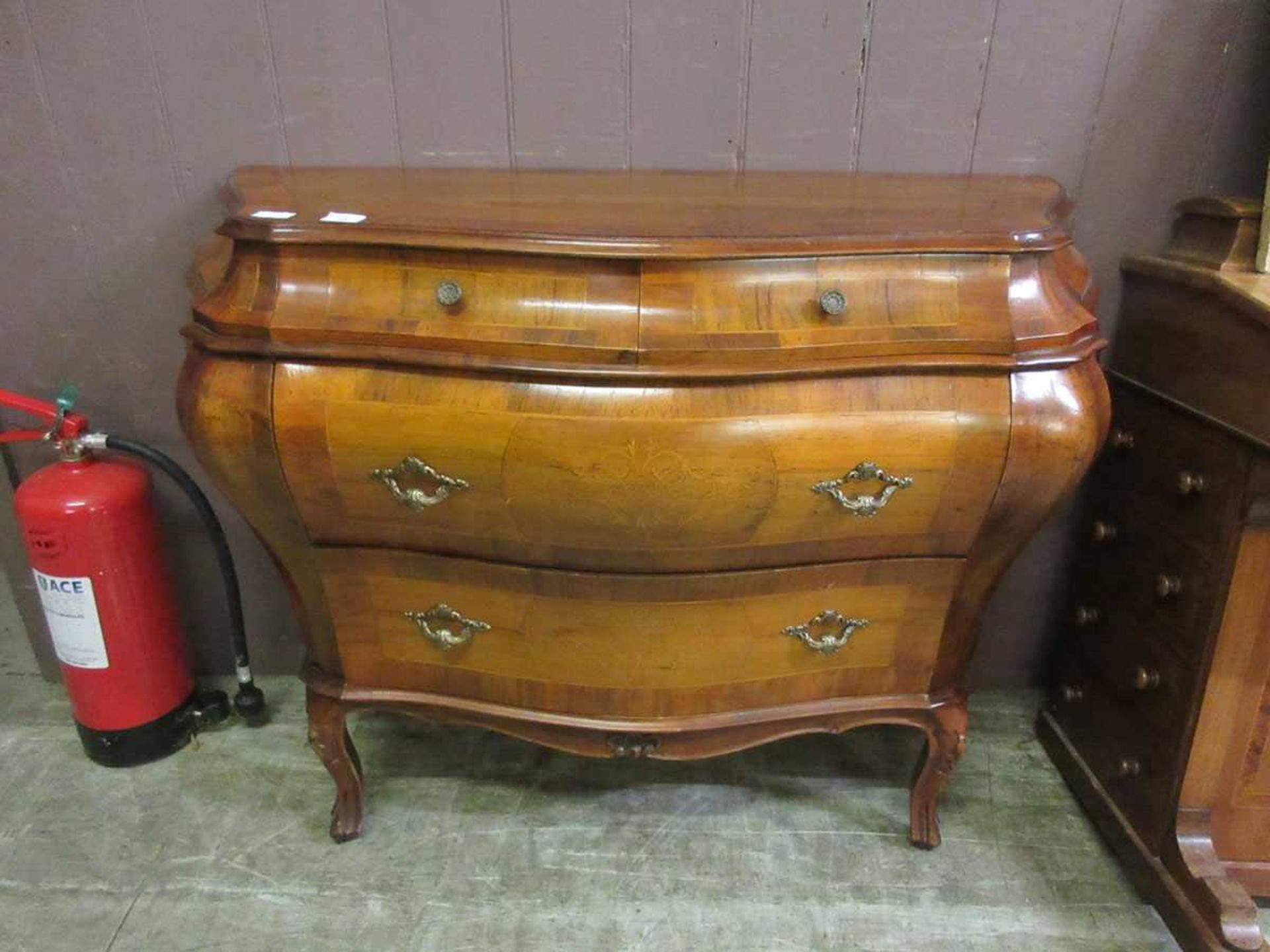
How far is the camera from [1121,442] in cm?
140

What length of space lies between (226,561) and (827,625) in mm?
1091

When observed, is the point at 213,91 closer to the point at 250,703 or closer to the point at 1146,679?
the point at 250,703

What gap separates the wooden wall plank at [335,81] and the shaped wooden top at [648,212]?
A: 0.22 ft

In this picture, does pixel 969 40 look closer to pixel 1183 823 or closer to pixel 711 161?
pixel 711 161

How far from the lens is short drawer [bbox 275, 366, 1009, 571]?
3.20ft

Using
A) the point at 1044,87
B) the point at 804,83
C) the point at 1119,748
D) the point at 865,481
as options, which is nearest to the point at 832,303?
the point at 865,481

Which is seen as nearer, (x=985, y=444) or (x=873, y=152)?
(x=985, y=444)

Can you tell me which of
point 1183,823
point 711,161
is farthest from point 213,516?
point 1183,823

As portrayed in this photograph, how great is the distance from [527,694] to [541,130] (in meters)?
0.88

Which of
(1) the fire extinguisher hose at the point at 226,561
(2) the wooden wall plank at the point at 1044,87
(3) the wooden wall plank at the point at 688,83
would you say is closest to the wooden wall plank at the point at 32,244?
(1) the fire extinguisher hose at the point at 226,561

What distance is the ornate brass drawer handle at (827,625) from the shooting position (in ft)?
3.75

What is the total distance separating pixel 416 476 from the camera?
1036mm

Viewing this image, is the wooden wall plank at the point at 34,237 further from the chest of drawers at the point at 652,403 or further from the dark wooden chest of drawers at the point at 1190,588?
the dark wooden chest of drawers at the point at 1190,588

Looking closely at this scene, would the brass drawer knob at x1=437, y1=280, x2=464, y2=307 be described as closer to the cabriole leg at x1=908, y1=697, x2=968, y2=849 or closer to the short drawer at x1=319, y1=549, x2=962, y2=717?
the short drawer at x1=319, y1=549, x2=962, y2=717
